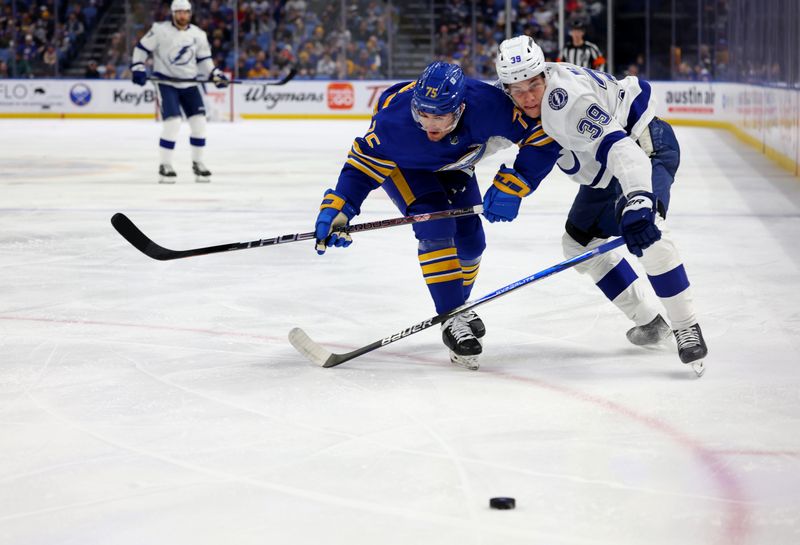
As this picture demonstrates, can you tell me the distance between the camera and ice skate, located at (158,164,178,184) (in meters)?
8.23

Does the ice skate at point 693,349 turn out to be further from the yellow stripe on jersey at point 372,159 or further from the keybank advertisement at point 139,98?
the keybank advertisement at point 139,98

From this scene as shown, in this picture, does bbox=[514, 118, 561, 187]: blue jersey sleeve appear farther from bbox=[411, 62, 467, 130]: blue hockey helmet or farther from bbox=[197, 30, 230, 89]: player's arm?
bbox=[197, 30, 230, 89]: player's arm

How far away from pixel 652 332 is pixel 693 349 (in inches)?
14.3

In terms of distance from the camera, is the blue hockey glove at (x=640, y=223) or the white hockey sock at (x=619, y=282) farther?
the white hockey sock at (x=619, y=282)

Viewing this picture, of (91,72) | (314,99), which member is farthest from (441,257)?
(91,72)

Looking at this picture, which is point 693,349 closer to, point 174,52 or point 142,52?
point 174,52

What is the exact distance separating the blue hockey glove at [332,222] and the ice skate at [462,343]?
1.16ft

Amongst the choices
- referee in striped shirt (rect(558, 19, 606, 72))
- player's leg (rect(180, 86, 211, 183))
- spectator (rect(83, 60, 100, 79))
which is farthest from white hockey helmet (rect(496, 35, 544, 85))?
spectator (rect(83, 60, 100, 79))

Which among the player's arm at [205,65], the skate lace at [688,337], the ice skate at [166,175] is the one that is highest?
the player's arm at [205,65]

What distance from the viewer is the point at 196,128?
8500mm

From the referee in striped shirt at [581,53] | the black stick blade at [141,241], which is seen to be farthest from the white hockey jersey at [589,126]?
the referee in striped shirt at [581,53]

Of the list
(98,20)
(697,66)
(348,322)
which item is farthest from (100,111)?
(348,322)

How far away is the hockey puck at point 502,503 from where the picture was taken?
78.4 inches

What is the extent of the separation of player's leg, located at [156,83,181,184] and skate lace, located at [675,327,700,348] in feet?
19.1
